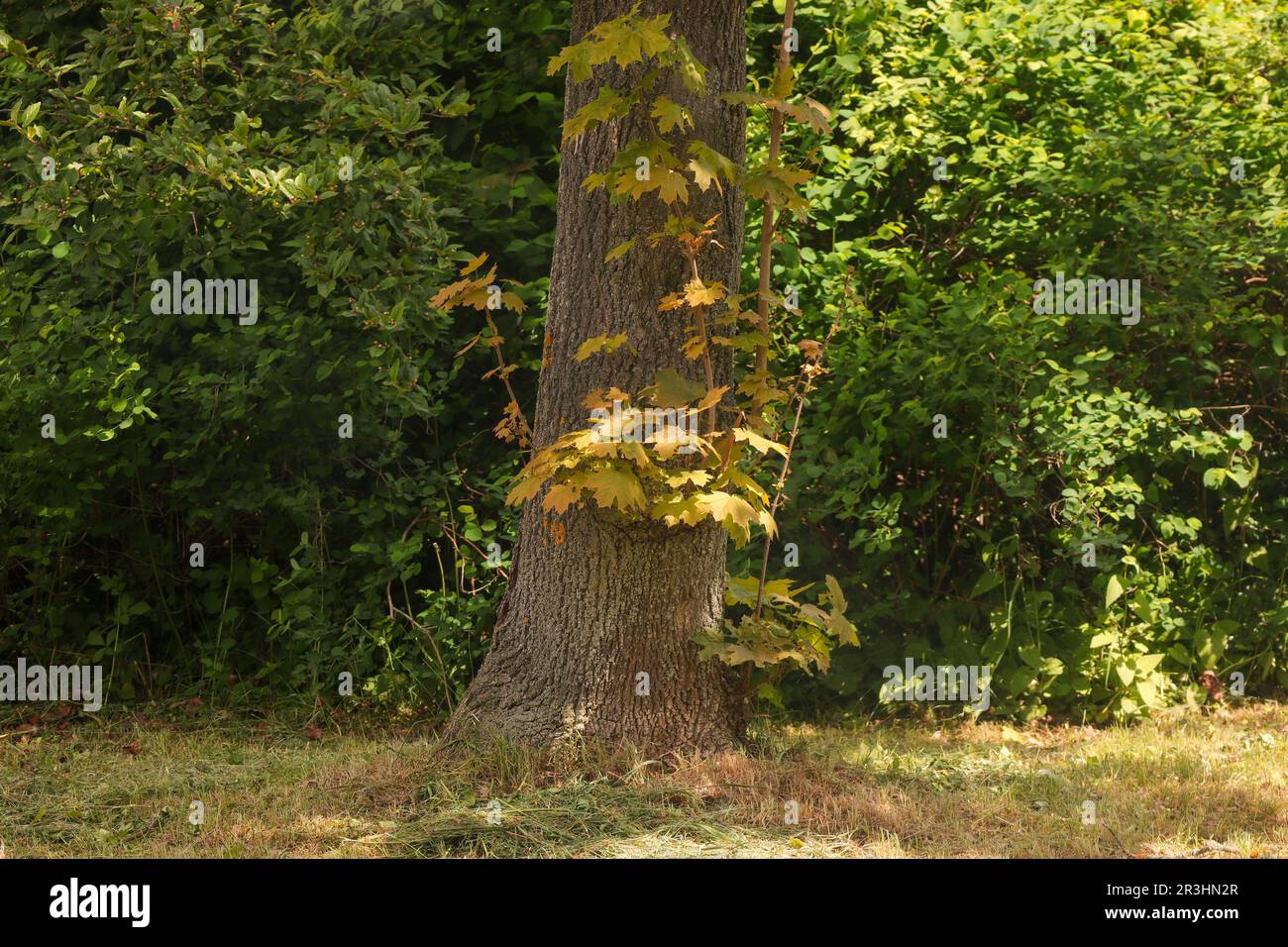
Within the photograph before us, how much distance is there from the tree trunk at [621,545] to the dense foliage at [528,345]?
3.87 ft

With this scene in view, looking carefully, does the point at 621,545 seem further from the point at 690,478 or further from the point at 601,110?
the point at 601,110

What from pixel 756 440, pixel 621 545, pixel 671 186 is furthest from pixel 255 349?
pixel 756 440

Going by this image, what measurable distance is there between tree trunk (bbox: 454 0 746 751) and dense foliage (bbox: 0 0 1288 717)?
1181 mm

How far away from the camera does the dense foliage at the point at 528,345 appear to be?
5.98 metres

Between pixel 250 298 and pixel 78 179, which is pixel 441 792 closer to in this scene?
pixel 250 298

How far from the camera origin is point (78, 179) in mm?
6031

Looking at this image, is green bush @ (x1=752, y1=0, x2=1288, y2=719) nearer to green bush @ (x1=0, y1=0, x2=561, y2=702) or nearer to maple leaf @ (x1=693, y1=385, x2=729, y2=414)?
maple leaf @ (x1=693, y1=385, x2=729, y2=414)

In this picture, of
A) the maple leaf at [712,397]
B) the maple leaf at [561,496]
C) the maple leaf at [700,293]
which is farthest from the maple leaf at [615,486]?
the maple leaf at [700,293]

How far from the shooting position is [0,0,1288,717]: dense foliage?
598cm

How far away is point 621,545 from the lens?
476cm

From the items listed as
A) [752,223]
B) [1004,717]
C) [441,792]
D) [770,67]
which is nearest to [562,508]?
[441,792]

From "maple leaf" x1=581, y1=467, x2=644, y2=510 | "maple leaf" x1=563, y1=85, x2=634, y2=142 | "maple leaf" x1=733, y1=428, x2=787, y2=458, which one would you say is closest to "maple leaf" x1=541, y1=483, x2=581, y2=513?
"maple leaf" x1=581, y1=467, x2=644, y2=510

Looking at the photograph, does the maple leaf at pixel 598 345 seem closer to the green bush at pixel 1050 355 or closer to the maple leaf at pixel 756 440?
the maple leaf at pixel 756 440

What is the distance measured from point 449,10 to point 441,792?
4.12m
